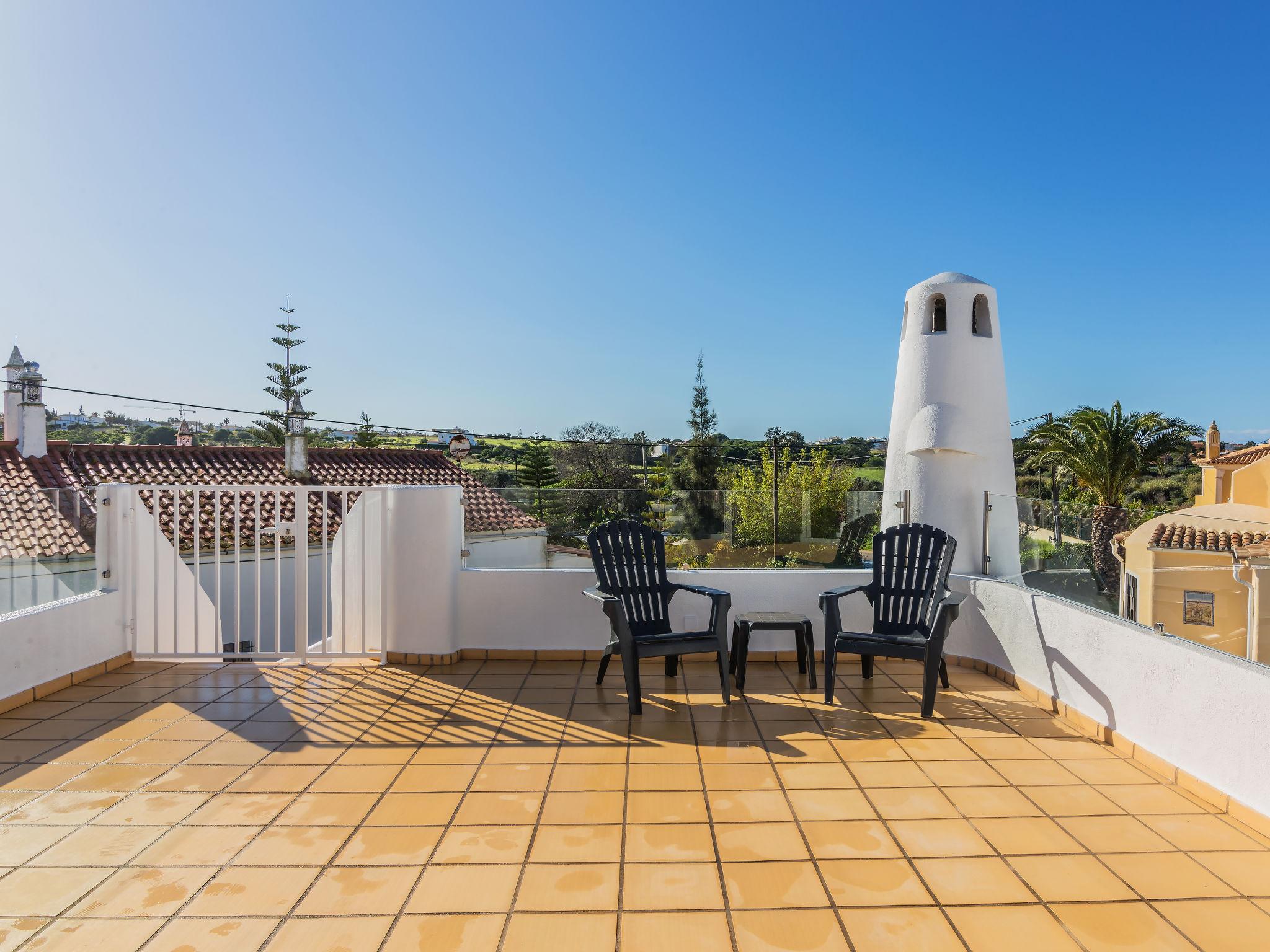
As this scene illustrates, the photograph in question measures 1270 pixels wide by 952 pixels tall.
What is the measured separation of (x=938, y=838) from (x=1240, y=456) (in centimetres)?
1402

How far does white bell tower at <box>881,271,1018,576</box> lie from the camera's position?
4621 mm

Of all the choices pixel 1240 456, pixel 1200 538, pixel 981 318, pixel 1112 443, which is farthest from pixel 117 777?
pixel 1112 443

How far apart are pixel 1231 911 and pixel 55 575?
5022mm

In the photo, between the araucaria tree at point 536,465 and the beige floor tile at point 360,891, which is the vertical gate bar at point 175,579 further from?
the araucaria tree at point 536,465

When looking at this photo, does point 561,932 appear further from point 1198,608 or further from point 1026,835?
point 1198,608

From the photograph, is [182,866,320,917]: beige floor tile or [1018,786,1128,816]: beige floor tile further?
[1018,786,1128,816]: beige floor tile

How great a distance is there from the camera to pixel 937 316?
15.9 feet

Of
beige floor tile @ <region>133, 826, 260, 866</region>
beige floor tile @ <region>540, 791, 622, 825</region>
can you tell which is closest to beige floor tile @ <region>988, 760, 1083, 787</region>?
beige floor tile @ <region>540, 791, 622, 825</region>

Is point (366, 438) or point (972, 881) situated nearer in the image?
point (972, 881)

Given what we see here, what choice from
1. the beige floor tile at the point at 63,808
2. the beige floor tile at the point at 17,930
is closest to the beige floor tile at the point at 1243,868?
the beige floor tile at the point at 17,930

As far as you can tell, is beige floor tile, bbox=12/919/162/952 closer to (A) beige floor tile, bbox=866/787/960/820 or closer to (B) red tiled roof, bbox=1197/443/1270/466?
(A) beige floor tile, bbox=866/787/960/820

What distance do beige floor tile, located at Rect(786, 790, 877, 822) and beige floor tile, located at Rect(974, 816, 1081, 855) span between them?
1.17ft

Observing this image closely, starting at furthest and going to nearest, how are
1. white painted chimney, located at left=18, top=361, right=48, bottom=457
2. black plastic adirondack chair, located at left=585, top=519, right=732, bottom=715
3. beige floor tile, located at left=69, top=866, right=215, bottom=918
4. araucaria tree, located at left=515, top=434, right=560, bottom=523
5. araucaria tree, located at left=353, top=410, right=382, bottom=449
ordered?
araucaria tree, located at left=353, top=410, right=382, bottom=449, araucaria tree, located at left=515, top=434, right=560, bottom=523, white painted chimney, located at left=18, top=361, right=48, bottom=457, black plastic adirondack chair, located at left=585, top=519, right=732, bottom=715, beige floor tile, located at left=69, top=866, right=215, bottom=918

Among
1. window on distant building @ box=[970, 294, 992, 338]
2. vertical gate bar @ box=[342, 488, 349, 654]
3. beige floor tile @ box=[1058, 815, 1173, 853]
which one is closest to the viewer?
beige floor tile @ box=[1058, 815, 1173, 853]
